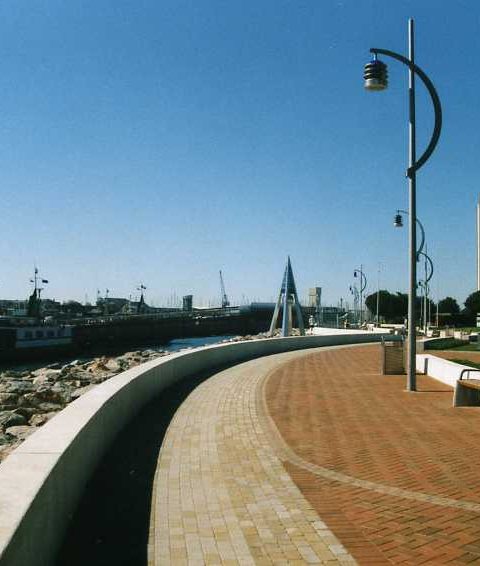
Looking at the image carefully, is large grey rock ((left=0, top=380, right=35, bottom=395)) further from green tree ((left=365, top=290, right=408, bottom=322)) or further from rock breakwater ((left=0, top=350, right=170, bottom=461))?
green tree ((left=365, top=290, right=408, bottom=322))

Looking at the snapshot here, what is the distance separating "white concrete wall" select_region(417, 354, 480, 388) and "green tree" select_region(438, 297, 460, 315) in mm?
72841

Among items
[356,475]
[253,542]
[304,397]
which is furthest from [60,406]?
[253,542]

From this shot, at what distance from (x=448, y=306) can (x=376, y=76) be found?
3155 inches

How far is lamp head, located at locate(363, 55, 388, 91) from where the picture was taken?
1161cm

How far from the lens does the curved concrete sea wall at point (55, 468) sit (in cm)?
349

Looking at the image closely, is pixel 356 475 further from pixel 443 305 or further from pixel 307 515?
pixel 443 305

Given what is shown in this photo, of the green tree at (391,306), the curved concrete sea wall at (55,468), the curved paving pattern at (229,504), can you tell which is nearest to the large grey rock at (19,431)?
the curved concrete sea wall at (55,468)

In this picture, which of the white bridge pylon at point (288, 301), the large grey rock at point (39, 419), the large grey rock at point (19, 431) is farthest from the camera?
the white bridge pylon at point (288, 301)

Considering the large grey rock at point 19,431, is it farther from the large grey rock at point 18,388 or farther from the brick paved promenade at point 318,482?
the large grey rock at point 18,388

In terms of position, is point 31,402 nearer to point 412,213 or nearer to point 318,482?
point 318,482

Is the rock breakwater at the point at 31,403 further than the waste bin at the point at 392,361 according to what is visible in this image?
No

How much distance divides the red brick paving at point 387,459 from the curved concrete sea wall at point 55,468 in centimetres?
222

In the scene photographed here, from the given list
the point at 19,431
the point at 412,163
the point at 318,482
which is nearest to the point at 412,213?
the point at 412,163

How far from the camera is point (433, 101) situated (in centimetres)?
1248
